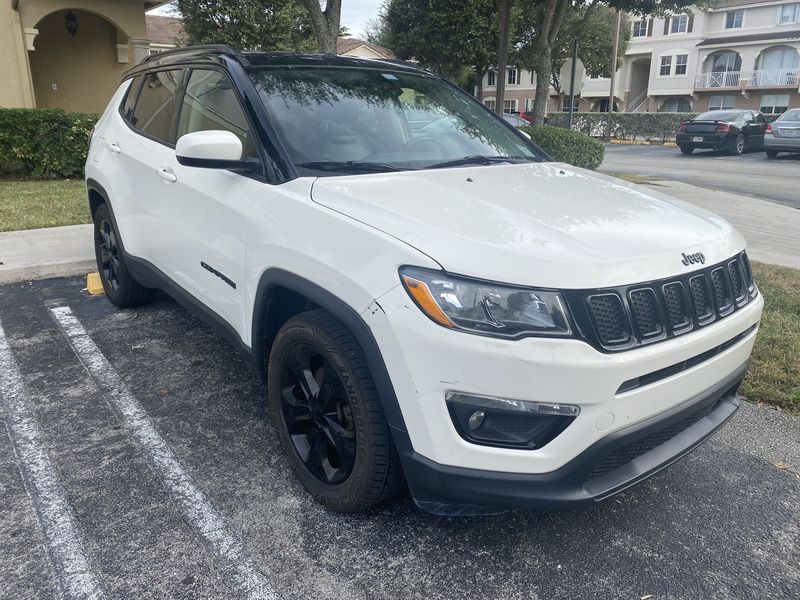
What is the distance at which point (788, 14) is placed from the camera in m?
40.5

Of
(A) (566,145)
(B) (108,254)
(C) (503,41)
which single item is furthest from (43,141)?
(A) (566,145)

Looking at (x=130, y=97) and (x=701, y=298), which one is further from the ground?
(x=130, y=97)

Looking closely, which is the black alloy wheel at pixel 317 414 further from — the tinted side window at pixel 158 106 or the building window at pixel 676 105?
the building window at pixel 676 105

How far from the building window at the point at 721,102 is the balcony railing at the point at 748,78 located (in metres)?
1.36

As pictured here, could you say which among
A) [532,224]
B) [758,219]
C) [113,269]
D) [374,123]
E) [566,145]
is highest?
[374,123]

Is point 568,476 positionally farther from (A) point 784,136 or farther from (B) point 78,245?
(A) point 784,136

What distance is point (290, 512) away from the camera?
265cm

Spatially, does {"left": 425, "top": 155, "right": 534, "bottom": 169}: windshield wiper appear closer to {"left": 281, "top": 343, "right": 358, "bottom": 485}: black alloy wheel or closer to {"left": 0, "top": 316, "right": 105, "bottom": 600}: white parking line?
{"left": 281, "top": 343, "right": 358, "bottom": 485}: black alloy wheel

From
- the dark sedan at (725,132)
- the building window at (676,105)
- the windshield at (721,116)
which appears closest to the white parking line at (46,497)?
the dark sedan at (725,132)

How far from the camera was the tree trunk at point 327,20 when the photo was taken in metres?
9.93

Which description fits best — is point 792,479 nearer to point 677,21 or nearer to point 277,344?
point 277,344

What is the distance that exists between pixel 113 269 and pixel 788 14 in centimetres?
4739

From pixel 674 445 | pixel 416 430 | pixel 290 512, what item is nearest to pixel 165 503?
pixel 290 512

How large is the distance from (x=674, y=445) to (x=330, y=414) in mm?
1295
